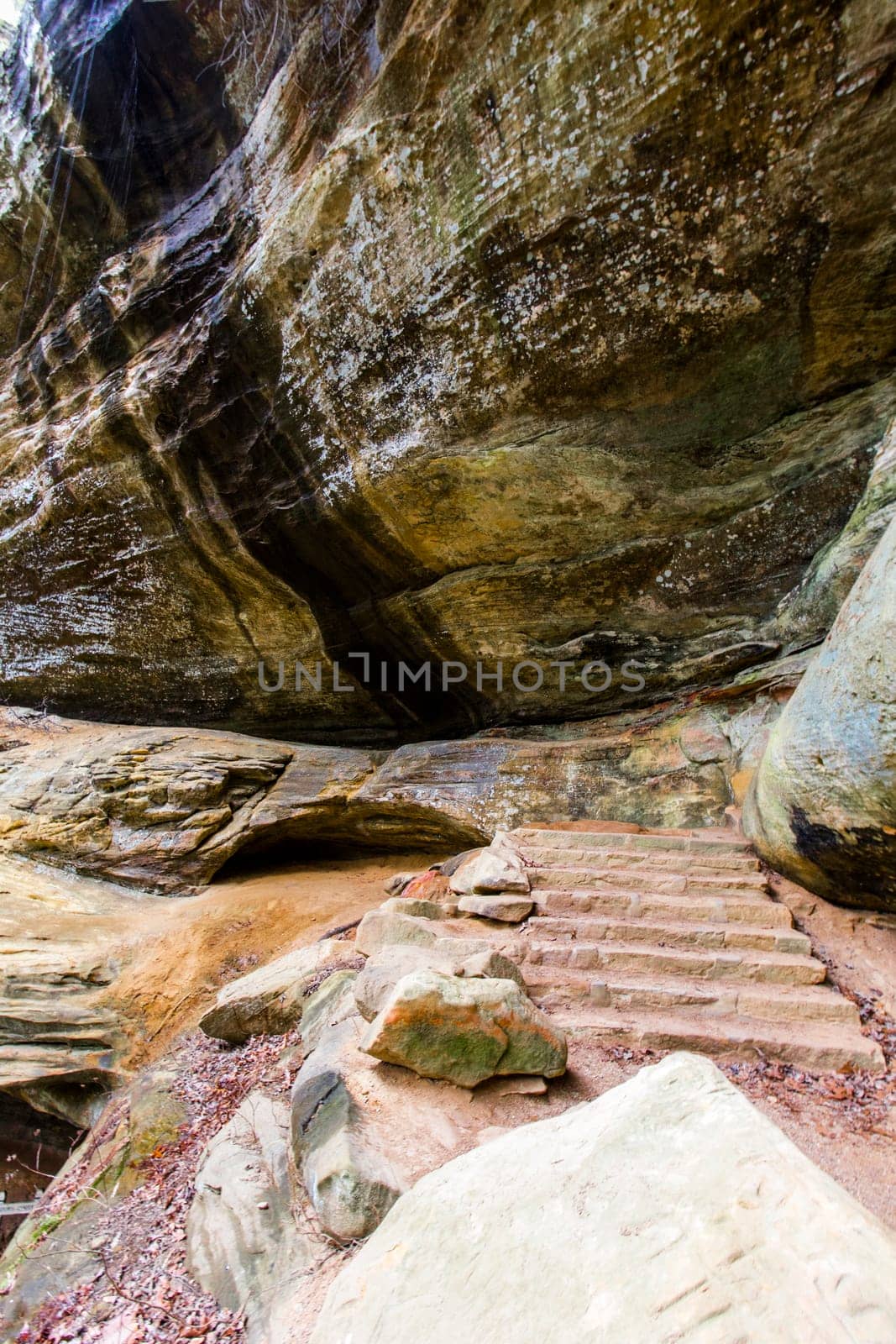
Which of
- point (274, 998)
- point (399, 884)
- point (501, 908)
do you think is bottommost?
point (399, 884)

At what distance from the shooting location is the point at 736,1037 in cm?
303

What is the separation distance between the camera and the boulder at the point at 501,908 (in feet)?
13.6

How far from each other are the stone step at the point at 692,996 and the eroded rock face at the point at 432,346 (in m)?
3.66

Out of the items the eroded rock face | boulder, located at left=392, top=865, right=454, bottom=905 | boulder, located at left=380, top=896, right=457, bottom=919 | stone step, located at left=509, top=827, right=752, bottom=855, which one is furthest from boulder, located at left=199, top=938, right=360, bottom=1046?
the eroded rock face

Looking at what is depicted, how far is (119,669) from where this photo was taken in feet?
30.6

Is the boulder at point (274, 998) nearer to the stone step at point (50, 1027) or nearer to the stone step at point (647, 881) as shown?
the stone step at point (647, 881)

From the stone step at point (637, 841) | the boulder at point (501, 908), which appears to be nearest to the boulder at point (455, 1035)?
the boulder at point (501, 908)

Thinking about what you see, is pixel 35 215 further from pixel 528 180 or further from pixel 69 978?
pixel 69 978

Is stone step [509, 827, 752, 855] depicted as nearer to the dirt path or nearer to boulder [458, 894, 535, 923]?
boulder [458, 894, 535, 923]

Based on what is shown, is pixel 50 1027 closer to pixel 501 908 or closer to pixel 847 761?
pixel 501 908

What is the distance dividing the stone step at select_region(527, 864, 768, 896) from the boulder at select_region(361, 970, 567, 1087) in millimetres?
1787

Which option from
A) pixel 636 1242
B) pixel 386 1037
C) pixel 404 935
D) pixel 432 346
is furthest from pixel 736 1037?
pixel 432 346

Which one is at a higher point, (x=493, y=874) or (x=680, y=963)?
(x=493, y=874)

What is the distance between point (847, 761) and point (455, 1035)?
2.88 m
